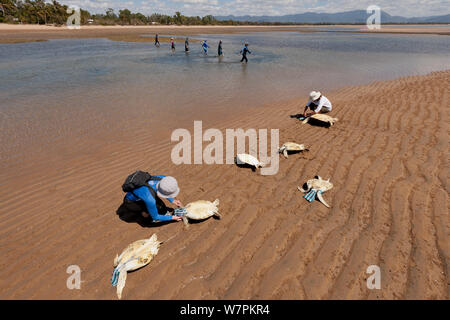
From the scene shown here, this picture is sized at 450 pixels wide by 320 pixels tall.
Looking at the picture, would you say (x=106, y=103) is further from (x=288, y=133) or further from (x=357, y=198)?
(x=357, y=198)

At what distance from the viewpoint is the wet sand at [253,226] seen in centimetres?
272

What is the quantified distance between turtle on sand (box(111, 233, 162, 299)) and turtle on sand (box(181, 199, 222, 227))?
0.60 meters

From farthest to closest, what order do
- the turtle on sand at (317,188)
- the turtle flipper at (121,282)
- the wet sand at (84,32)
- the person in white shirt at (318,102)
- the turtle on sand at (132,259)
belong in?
the wet sand at (84,32) < the person in white shirt at (318,102) < the turtle on sand at (317,188) < the turtle on sand at (132,259) < the turtle flipper at (121,282)

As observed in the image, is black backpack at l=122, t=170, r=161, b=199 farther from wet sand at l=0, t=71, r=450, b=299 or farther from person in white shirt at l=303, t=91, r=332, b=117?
person in white shirt at l=303, t=91, r=332, b=117

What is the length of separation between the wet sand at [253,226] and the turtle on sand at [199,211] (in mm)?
132

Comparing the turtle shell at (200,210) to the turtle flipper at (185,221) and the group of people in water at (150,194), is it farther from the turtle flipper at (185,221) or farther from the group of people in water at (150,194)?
the group of people in water at (150,194)

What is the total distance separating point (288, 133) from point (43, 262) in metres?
6.05

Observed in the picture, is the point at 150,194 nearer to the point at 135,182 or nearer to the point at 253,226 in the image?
the point at 135,182

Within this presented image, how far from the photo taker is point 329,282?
8.64 ft

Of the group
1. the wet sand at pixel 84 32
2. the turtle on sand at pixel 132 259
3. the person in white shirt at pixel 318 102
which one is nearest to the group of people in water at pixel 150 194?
the turtle on sand at pixel 132 259

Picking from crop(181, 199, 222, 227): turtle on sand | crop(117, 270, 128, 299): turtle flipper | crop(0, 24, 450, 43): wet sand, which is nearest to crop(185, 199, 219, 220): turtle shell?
crop(181, 199, 222, 227): turtle on sand

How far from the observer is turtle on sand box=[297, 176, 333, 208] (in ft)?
12.8

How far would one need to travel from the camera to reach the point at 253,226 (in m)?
3.52

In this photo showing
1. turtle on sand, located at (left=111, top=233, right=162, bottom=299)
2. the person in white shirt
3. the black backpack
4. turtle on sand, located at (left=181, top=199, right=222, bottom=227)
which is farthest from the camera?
the person in white shirt
